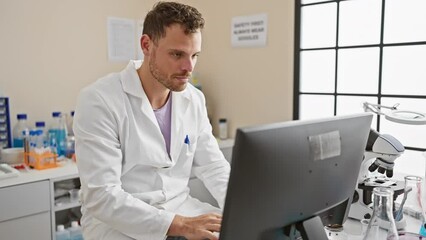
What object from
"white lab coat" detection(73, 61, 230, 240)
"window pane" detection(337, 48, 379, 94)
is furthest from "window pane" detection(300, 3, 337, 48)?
"white lab coat" detection(73, 61, 230, 240)

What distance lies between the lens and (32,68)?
2.53m

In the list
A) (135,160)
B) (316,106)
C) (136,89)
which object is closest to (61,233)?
(135,160)

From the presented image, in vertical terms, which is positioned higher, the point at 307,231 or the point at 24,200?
the point at 307,231

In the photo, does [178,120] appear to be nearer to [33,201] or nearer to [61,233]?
[33,201]

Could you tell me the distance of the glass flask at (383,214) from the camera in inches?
40.6

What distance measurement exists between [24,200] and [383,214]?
5.57ft

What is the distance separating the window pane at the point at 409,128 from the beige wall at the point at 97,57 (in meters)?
0.65

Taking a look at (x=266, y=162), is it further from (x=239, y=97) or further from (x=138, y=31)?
(x=138, y=31)

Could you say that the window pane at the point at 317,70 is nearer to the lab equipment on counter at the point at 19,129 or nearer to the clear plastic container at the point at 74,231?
the clear plastic container at the point at 74,231

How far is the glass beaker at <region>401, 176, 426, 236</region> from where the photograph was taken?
132cm

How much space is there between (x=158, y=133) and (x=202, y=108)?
31 cm

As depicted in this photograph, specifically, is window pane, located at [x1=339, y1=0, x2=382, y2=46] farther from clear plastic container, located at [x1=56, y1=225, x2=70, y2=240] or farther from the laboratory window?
clear plastic container, located at [x1=56, y1=225, x2=70, y2=240]

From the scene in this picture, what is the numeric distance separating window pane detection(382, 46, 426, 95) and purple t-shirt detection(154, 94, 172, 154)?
1.37 meters

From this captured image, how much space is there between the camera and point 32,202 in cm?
199
